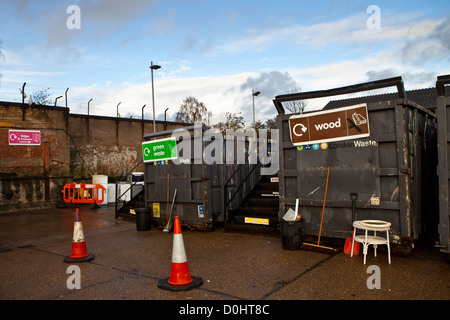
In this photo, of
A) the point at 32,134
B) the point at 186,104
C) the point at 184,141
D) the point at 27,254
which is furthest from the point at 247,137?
the point at 186,104

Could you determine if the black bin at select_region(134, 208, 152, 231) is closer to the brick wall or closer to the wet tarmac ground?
the wet tarmac ground

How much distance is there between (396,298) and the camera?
402 centimetres

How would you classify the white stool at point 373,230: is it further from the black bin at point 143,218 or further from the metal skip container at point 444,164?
the black bin at point 143,218

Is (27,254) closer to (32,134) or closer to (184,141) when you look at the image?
(184,141)

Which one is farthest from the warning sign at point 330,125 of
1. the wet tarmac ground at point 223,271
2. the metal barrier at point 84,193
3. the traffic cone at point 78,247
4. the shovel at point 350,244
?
the metal barrier at point 84,193

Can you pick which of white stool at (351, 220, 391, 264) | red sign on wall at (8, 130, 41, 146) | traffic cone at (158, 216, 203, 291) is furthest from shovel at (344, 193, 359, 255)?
red sign on wall at (8, 130, 41, 146)

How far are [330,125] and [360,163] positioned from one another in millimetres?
872

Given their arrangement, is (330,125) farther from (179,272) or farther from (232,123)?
(232,123)

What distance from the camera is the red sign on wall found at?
45.8ft

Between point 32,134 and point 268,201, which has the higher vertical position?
point 32,134

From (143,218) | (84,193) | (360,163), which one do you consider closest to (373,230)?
(360,163)

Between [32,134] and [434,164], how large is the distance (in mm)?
14300

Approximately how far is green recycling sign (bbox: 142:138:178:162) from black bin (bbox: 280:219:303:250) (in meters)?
3.78

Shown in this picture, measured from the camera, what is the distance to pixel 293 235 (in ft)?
21.1
